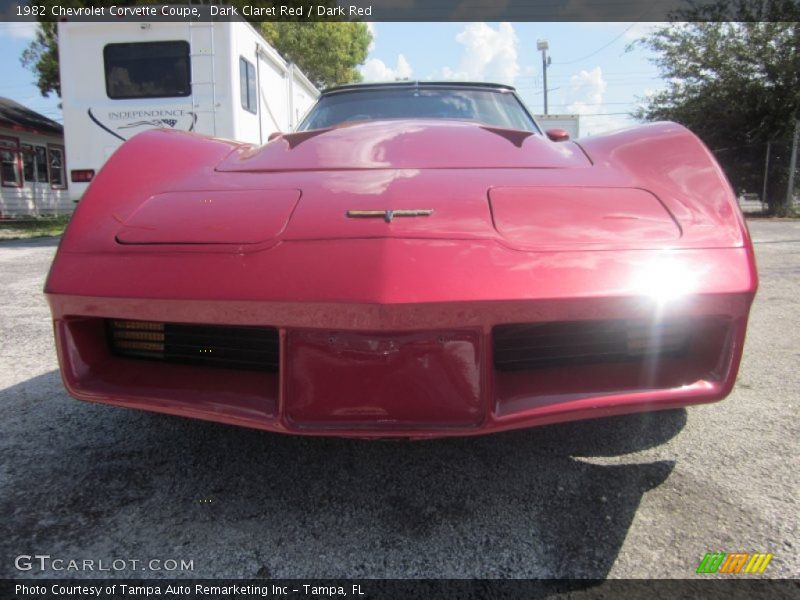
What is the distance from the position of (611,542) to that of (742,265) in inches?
29.4

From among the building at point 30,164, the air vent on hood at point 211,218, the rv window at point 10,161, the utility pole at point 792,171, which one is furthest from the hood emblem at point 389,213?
the rv window at point 10,161

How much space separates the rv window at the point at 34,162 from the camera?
1814 cm

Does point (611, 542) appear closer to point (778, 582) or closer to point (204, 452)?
point (778, 582)

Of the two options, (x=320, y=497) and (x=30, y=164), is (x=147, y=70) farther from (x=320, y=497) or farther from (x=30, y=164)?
(x=30, y=164)

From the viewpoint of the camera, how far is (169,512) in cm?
160

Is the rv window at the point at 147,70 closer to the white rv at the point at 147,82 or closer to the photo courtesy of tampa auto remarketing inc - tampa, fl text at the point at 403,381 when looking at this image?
the white rv at the point at 147,82

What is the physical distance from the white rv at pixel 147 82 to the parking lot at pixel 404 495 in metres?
5.65

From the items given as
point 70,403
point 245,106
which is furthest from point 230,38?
point 70,403

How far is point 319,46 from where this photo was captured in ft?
74.6

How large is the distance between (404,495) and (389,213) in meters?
→ 0.81

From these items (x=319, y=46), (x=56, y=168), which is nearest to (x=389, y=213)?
(x=56, y=168)

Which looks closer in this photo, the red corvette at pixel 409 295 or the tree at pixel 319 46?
the red corvette at pixel 409 295

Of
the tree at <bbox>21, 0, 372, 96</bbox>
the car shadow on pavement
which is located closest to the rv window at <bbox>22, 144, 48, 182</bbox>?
the tree at <bbox>21, 0, 372, 96</bbox>

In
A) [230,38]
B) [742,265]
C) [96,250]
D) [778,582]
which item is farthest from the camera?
[230,38]
